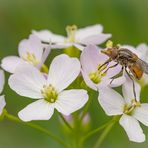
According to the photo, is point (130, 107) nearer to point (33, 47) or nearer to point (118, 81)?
point (118, 81)

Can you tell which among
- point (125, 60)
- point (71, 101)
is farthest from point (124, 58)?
point (71, 101)

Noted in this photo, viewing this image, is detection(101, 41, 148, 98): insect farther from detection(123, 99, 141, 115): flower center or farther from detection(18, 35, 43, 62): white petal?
detection(18, 35, 43, 62): white petal

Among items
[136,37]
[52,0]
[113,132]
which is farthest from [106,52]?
[52,0]

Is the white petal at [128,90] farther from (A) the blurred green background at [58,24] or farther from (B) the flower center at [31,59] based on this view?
(A) the blurred green background at [58,24]

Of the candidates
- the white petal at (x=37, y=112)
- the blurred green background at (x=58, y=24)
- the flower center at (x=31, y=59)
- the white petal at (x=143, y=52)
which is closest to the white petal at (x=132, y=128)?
the white petal at (x=37, y=112)

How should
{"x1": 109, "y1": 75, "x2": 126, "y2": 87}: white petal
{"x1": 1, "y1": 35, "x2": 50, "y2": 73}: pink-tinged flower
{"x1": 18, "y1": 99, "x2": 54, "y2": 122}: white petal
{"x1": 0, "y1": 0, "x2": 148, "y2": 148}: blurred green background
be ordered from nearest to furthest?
{"x1": 18, "y1": 99, "x2": 54, "y2": 122}: white petal, {"x1": 109, "y1": 75, "x2": 126, "y2": 87}: white petal, {"x1": 1, "y1": 35, "x2": 50, "y2": 73}: pink-tinged flower, {"x1": 0, "y1": 0, "x2": 148, "y2": 148}: blurred green background

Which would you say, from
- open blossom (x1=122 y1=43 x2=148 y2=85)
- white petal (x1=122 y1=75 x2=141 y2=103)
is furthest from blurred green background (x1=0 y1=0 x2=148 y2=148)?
white petal (x1=122 y1=75 x2=141 y2=103)

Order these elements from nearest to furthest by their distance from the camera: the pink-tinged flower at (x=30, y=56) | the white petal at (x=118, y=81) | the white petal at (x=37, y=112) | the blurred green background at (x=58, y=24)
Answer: the white petal at (x=37, y=112), the white petal at (x=118, y=81), the pink-tinged flower at (x=30, y=56), the blurred green background at (x=58, y=24)
